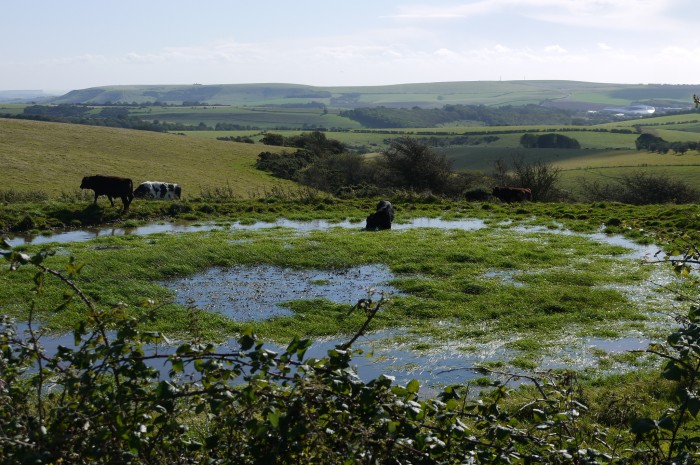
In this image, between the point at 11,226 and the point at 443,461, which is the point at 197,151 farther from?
the point at 443,461

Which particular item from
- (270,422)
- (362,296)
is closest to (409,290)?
(362,296)

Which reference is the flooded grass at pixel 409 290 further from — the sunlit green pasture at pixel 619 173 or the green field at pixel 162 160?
the sunlit green pasture at pixel 619 173

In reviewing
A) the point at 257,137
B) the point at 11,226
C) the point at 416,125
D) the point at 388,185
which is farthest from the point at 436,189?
the point at 416,125

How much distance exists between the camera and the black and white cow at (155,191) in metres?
36.2

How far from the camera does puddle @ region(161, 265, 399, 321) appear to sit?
15.4 m

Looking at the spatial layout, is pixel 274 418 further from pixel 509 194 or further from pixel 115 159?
pixel 115 159

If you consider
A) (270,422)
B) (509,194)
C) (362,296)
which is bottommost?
(362,296)

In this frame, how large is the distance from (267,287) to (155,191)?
21051 mm

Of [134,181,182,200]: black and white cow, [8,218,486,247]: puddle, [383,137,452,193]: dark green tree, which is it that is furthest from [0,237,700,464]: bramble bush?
[383,137,452,193]: dark green tree

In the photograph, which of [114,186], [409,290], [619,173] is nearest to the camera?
[409,290]

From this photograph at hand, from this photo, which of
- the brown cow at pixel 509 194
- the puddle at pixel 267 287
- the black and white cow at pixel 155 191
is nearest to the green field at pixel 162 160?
the black and white cow at pixel 155 191

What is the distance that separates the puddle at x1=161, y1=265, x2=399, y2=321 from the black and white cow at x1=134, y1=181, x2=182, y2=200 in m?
18.3

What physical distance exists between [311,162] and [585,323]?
161ft

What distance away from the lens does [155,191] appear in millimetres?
36344
